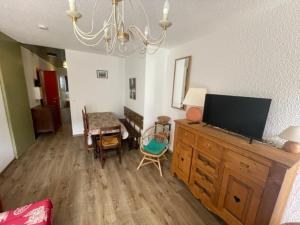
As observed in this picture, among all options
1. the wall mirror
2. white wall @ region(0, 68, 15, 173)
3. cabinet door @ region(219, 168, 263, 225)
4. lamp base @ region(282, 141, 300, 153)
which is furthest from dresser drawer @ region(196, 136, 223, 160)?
white wall @ region(0, 68, 15, 173)

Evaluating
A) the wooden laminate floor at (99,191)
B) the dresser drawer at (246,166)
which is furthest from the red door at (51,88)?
the dresser drawer at (246,166)

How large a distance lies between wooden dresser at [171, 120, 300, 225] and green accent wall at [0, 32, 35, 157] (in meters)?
3.29

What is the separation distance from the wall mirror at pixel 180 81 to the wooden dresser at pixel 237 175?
2.96 ft

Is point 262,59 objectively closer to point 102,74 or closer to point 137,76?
point 137,76

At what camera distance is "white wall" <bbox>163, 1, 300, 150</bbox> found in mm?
1297

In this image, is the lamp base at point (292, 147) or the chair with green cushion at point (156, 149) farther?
the chair with green cushion at point (156, 149)

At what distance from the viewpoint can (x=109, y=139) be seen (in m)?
2.73

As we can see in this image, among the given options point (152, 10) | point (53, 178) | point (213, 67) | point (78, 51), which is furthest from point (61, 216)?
point (78, 51)

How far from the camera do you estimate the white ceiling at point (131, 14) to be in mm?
1419

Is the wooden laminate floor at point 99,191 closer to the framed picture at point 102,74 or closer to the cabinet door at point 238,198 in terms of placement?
the cabinet door at point 238,198

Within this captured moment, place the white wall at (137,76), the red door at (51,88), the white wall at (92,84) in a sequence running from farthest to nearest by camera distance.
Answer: the red door at (51,88) < the white wall at (92,84) < the white wall at (137,76)

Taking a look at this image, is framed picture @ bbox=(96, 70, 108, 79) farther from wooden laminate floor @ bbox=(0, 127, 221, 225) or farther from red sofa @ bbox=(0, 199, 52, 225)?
red sofa @ bbox=(0, 199, 52, 225)

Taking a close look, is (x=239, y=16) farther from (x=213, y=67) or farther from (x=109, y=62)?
(x=109, y=62)

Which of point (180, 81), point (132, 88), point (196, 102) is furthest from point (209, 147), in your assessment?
point (132, 88)
